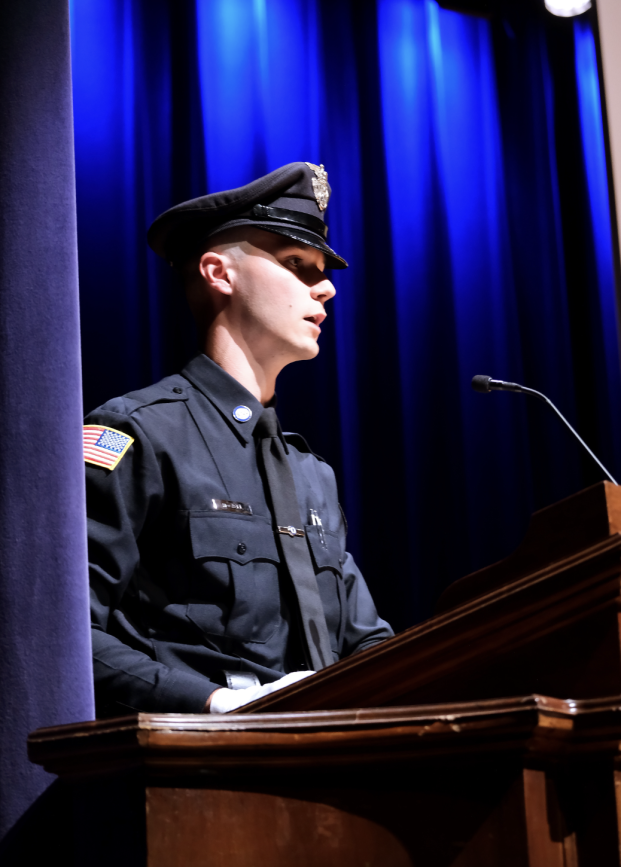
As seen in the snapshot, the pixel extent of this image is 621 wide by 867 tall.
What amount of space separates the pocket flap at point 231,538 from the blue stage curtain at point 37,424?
424 millimetres

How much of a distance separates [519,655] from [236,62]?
196 centimetres

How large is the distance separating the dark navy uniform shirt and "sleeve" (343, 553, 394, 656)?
1.2 inches

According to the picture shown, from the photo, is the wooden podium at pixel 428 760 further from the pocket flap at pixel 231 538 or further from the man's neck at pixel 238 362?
the man's neck at pixel 238 362

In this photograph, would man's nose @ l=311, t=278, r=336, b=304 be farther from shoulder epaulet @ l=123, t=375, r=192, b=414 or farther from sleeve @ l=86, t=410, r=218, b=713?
sleeve @ l=86, t=410, r=218, b=713

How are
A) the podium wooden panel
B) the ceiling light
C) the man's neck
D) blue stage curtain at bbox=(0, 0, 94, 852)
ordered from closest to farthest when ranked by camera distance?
the podium wooden panel
blue stage curtain at bbox=(0, 0, 94, 852)
the man's neck
the ceiling light

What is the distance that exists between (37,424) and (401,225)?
66.5 inches

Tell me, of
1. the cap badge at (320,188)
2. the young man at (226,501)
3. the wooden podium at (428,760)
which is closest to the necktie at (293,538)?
the young man at (226,501)

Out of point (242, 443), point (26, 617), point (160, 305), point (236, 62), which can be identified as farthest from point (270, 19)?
point (26, 617)

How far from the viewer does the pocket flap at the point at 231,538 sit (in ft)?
4.56

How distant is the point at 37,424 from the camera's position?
957 mm

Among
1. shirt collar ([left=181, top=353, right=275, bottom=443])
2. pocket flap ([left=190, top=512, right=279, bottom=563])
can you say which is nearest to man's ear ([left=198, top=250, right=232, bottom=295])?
shirt collar ([left=181, top=353, right=275, bottom=443])

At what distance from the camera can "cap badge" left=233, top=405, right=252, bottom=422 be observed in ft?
5.21

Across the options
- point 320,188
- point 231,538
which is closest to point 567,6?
point 320,188

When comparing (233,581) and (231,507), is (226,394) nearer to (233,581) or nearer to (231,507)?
(231,507)
